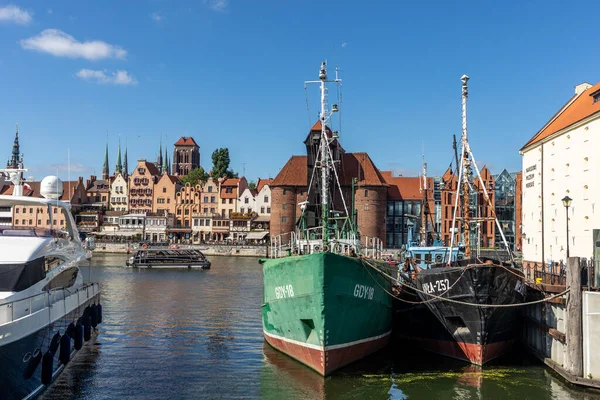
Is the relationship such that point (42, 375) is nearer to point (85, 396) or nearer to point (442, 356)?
point (85, 396)

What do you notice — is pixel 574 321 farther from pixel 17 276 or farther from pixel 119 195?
pixel 119 195

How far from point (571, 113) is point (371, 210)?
57749mm

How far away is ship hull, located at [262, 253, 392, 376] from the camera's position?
20828 mm

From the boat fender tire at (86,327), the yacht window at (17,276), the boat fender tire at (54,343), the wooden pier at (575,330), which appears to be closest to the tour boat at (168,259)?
the boat fender tire at (86,327)

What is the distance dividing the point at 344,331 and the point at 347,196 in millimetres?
A: 74720

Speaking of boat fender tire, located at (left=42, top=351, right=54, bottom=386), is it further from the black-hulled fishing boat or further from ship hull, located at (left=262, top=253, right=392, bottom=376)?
the black-hulled fishing boat

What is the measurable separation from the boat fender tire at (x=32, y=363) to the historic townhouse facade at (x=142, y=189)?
→ 383 feet

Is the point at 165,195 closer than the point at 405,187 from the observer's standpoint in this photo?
No

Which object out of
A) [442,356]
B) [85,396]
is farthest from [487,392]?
[85,396]

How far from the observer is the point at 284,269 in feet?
75.2

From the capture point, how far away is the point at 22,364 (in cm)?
1595

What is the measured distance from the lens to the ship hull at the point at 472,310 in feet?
74.6

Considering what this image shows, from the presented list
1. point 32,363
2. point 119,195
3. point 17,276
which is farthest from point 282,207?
point 32,363

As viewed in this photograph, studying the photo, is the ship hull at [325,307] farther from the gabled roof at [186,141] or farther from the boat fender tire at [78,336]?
the gabled roof at [186,141]
